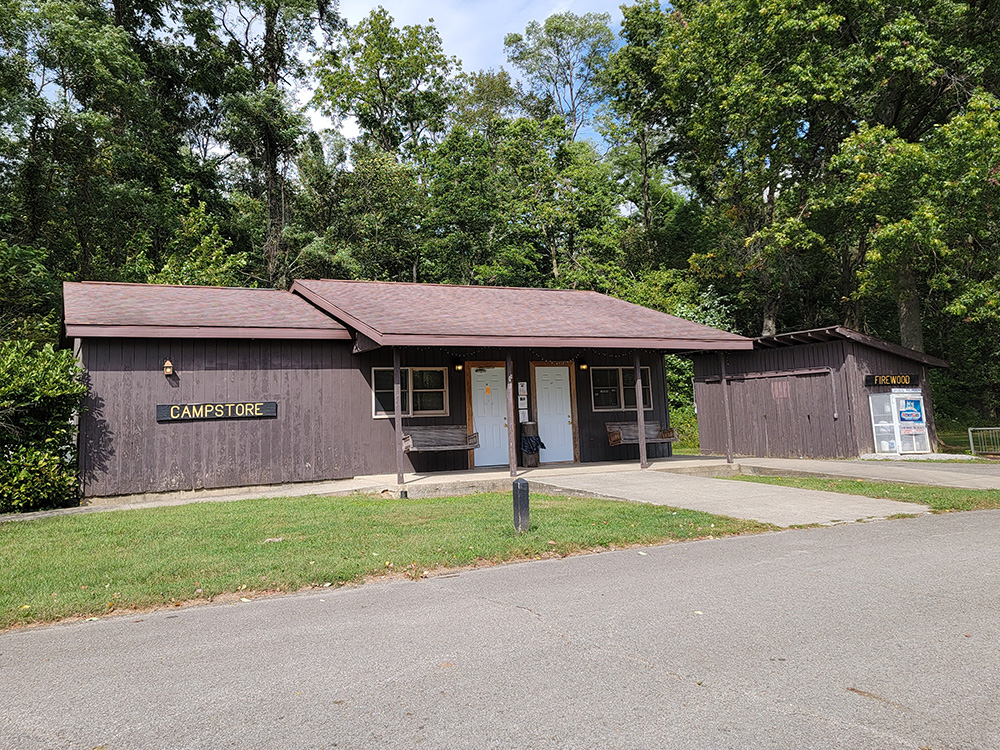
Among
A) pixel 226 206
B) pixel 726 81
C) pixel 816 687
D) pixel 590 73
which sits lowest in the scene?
pixel 816 687

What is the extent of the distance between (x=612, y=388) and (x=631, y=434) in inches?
50.1

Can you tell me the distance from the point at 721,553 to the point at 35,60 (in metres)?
27.3

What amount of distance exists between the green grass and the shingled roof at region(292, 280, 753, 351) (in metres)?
3.63

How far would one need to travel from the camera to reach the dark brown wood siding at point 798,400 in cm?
1636

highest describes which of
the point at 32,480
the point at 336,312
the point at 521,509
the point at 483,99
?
the point at 483,99

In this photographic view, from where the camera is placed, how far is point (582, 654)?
3834mm

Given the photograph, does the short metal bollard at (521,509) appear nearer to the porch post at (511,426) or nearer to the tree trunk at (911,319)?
the porch post at (511,426)

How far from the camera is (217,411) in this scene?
12.1 m

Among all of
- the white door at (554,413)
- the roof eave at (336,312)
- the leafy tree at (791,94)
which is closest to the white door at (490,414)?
the white door at (554,413)

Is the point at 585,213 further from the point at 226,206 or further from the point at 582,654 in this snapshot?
the point at 582,654

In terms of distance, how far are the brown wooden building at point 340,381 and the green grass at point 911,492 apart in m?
3.32

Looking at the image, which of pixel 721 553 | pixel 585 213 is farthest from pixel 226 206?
pixel 721 553

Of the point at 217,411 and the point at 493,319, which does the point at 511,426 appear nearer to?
the point at 493,319

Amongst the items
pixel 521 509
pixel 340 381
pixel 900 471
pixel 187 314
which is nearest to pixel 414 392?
pixel 340 381
